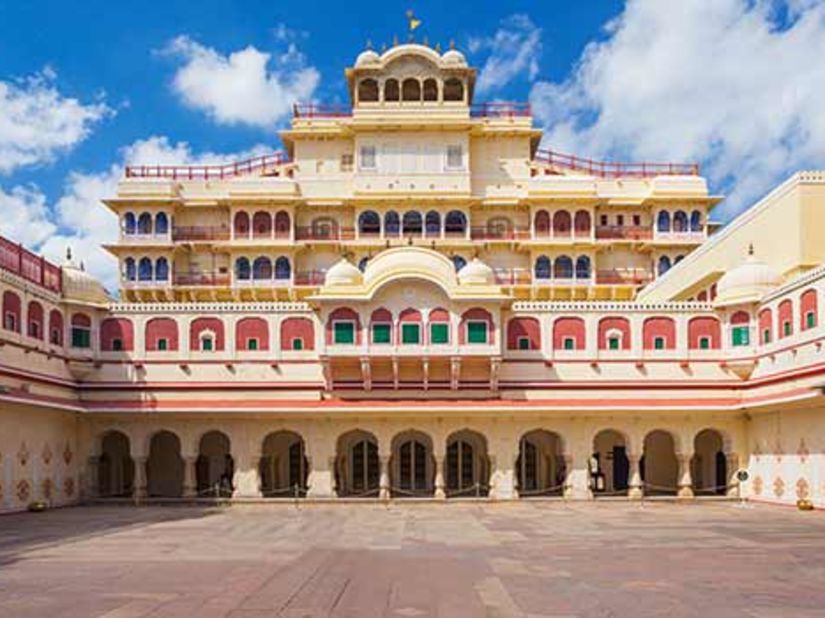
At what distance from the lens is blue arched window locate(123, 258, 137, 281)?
58469 mm

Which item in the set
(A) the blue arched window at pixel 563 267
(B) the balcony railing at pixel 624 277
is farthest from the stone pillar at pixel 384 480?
(B) the balcony railing at pixel 624 277

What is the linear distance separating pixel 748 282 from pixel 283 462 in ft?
75.7

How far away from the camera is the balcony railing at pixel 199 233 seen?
194 feet

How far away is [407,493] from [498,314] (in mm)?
9409

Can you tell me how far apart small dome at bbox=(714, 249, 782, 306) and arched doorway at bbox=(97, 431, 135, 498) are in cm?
2836

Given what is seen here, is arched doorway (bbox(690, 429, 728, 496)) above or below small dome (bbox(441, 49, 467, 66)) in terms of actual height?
below

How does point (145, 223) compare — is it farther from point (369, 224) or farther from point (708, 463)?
point (708, 463)

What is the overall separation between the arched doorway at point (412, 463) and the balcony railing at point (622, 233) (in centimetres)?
1905

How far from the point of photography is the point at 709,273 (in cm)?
4769

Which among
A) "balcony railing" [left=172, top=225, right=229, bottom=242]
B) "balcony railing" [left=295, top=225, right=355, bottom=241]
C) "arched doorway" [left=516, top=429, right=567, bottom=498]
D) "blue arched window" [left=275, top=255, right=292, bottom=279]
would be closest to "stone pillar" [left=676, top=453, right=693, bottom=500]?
"arched doorway" [left=516, top=429, right=567, bottom=498]

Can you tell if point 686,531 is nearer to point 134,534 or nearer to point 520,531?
point 520,531

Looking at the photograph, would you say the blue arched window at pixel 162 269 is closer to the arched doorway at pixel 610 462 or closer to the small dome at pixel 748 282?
the arched doorway at pixel 610 462

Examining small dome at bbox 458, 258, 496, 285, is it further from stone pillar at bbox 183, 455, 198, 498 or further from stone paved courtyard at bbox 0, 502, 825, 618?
stone pillar at bbox 183, 455, 198, 498

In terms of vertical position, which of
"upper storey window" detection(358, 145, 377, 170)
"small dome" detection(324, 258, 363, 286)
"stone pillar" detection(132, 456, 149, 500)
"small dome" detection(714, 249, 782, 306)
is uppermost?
"upper storey window" detection(358, 145, 377, 170)
